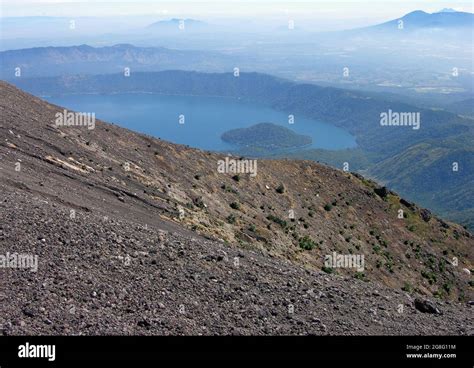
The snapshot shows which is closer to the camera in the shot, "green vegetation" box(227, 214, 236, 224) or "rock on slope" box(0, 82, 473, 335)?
"rock on slope" box(0, 82, 473, 335)

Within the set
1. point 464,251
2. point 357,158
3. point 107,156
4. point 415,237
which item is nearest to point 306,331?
point 107,156

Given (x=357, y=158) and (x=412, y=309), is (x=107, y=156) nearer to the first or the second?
(x=412, y=309)

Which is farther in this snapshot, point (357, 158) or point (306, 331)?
point (357, 158)

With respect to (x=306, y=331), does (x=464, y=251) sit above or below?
below

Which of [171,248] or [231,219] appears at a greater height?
[171,248]

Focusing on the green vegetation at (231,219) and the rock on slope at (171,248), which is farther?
the green vegetation at (231,219)

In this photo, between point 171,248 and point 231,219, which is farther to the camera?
point 231,219

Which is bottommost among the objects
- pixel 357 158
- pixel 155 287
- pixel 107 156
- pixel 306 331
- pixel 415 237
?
pixel 357 158
